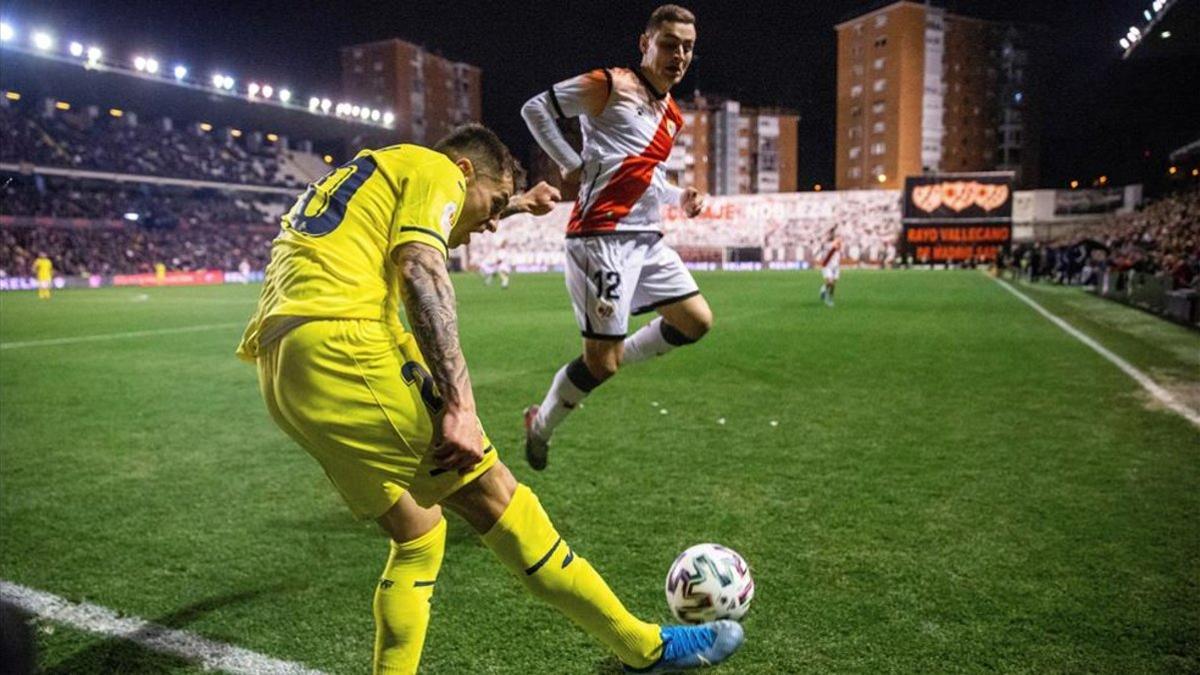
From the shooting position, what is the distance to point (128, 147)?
170 ft

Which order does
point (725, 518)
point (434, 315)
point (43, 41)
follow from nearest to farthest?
point (434, 315), point (725, 518), point (43, 41)

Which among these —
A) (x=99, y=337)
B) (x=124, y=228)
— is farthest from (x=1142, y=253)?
(x=124, y=228)

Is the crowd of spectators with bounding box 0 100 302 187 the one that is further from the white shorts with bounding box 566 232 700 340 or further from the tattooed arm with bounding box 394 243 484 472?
the tattooed arm with bounding box 394 243 484 472

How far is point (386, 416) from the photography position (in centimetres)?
220

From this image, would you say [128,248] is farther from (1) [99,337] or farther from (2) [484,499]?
(2) [484,499]

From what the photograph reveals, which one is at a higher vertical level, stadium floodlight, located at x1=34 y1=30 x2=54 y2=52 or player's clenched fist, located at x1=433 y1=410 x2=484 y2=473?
stadium floodlight, located at x1=34 y1=30 x2=54 y2=52

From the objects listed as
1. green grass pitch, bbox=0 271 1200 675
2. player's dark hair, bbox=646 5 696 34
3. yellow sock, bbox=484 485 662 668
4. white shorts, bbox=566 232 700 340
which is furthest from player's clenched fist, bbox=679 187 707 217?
yellow sock, bbox=484 485 662 668

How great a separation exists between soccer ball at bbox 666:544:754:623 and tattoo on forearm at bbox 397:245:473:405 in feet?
4.12

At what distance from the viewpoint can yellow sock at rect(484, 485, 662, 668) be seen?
2.40 m

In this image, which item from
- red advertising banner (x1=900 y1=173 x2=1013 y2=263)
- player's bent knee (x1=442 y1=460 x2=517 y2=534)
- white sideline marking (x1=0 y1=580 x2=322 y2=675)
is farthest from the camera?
red advertising banner (x1=900 y1=173 x2=1013 y2=263)

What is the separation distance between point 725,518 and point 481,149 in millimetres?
2599

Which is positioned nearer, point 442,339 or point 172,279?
point 442,339

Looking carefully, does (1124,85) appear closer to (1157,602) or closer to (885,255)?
(885,255)

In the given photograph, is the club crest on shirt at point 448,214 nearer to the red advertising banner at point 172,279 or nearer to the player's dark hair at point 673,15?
the player's dark hair at point 673,15
